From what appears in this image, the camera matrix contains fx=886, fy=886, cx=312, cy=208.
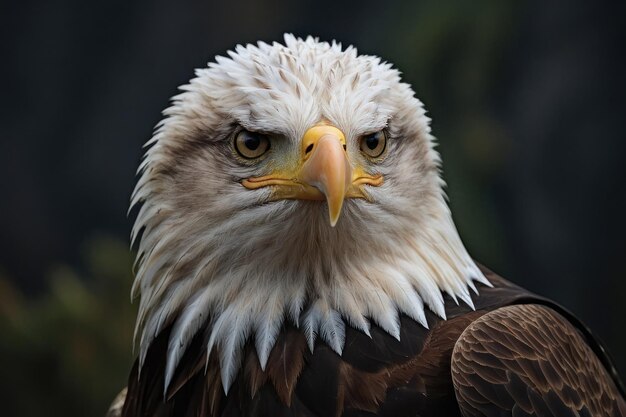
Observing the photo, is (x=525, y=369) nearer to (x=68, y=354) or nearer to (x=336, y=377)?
(x=336, y=377)

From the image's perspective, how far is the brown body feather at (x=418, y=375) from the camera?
1.82 metres

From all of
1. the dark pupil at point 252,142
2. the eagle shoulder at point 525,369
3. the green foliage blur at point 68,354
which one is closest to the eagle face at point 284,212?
the dark pupil at point 252,142

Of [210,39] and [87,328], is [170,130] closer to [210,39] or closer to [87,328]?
[87,328]

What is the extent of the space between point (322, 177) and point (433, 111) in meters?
2.88

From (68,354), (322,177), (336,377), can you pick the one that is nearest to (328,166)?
(322,177)

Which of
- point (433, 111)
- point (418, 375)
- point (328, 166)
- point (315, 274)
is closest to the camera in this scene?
point (328, 166)

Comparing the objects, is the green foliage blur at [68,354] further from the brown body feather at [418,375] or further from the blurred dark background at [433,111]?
the blurred dark background at [433,111]

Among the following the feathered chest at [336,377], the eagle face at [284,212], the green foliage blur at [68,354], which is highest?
the eagle face at [284,212]

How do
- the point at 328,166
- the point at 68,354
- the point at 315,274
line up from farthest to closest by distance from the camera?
the point at 68,354
the point at 315,274
the point at 328,166

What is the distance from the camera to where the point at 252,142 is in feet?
6.28

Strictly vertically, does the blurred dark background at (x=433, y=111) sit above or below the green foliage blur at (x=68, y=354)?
above

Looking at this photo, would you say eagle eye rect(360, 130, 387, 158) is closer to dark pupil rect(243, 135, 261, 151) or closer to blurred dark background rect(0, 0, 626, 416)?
dark pupil rect(243, 135, 261, 151)

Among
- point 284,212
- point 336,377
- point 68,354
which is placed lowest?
point 68,354

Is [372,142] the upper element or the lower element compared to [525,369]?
upper
